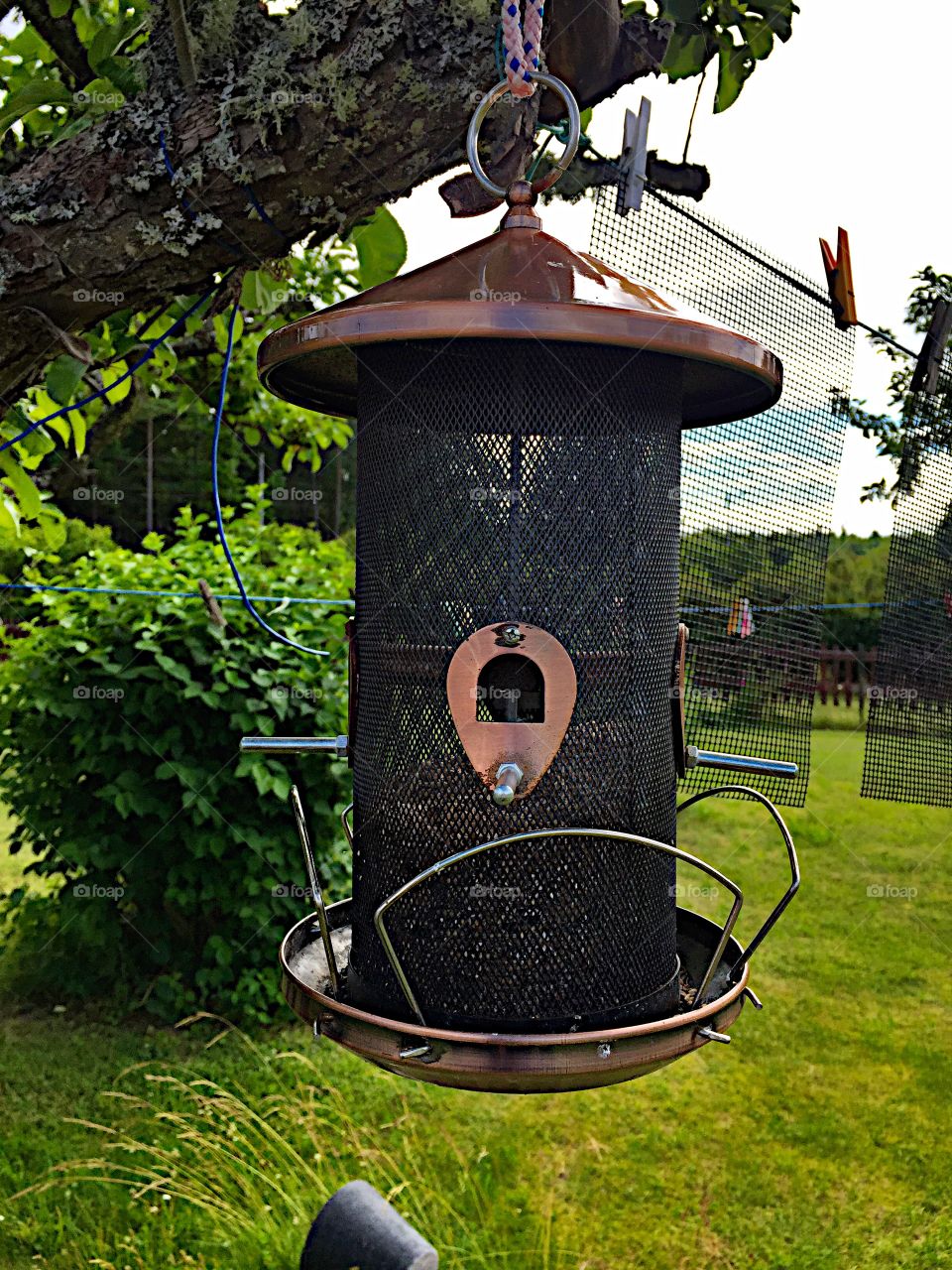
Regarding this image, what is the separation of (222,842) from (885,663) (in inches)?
119

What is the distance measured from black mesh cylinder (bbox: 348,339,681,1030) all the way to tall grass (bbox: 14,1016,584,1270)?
211cm

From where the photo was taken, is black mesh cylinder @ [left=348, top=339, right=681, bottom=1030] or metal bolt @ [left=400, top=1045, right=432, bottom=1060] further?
black mesh cylinder @ [left=348, top=339, right=681, bottom=1030]

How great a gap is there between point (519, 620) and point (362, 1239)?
2.25 meters

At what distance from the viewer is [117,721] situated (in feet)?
17.0

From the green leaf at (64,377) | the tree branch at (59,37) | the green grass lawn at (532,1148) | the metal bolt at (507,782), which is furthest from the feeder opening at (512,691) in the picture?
the green grass lawn at (532,1148)

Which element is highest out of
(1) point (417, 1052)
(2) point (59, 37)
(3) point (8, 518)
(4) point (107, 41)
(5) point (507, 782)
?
(2) point (59, 37)

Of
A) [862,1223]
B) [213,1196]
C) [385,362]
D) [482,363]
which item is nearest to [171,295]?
[385,362]

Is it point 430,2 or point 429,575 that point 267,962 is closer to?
point 429,575

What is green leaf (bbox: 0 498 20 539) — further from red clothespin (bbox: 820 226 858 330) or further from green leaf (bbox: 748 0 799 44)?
red clothespin (bbox: 820 226 858 330)

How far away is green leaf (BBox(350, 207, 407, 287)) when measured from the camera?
232 centimetres

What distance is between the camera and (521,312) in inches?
63.9

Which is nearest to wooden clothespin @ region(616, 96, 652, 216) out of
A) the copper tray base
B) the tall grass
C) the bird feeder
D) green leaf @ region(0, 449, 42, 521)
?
the bird feeder

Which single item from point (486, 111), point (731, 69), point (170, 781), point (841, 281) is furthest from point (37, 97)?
point (170, 781)

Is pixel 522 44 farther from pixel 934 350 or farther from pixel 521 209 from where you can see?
pixel 934 350
